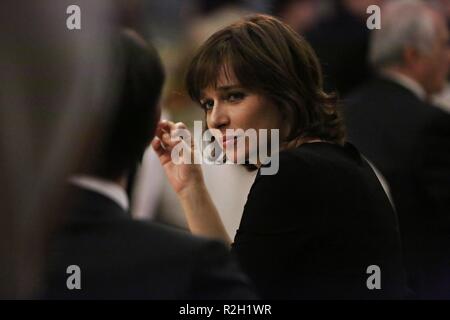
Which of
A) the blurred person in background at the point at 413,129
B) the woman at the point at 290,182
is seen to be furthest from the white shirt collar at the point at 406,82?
the woman at the point at 290,182

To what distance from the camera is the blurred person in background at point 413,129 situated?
300cm

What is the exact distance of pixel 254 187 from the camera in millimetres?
1788

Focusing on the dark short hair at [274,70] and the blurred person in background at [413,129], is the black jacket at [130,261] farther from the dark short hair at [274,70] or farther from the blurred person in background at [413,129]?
the blurred person in background at [413,129]

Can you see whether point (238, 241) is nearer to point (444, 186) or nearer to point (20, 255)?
point (20, 255)

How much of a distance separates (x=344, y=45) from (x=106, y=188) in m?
2.43

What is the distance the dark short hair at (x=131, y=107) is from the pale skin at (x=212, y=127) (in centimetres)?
55

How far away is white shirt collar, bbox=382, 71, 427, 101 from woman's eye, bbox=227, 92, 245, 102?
1544 millimetres

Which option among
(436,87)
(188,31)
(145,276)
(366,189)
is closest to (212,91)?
(366,189)

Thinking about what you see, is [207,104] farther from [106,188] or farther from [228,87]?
[106,188]

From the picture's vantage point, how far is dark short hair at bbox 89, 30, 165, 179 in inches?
49.5

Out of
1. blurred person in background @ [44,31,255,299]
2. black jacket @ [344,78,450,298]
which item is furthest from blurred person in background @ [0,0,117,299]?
black jacket @ [344,78,450,298]

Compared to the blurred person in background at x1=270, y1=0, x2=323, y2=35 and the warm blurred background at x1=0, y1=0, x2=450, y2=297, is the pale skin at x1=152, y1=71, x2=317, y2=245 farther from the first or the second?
the blurred person in background at x1=270, y1=0, x2=323, y2=35

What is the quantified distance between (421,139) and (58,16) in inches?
93.5

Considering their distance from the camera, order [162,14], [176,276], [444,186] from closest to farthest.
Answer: [176,276] < [444,186] < [162,14]
